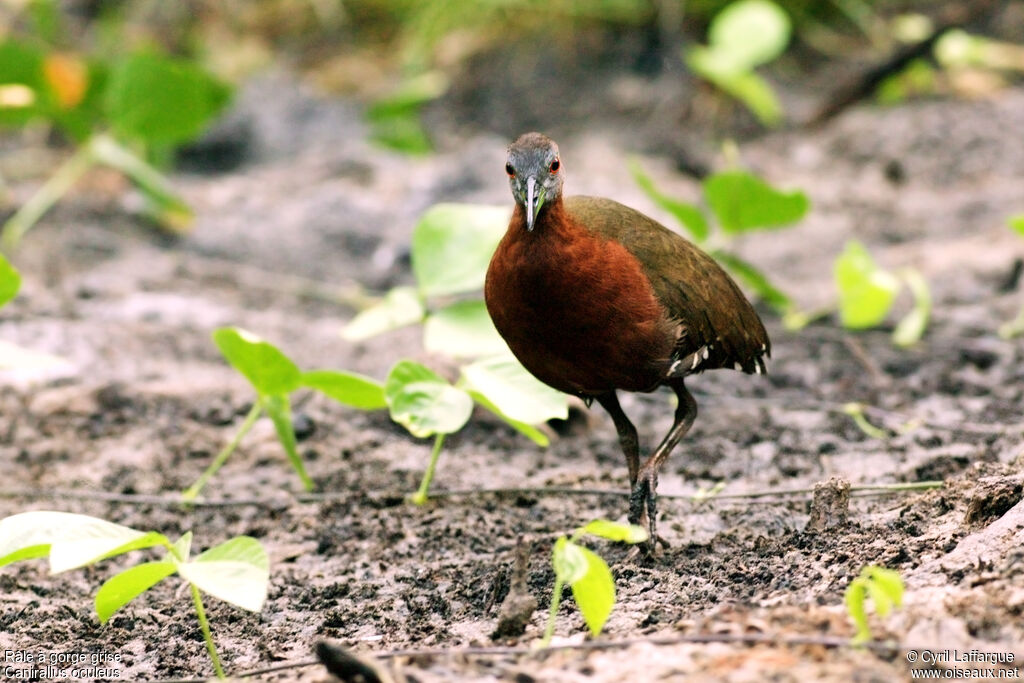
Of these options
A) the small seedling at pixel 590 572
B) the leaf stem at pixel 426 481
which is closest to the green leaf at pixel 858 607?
the small seedling at pixel 590 572

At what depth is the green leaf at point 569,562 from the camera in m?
2.15

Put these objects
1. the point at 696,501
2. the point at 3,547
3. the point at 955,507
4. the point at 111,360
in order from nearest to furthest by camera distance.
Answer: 1. the point at 3,547
2. the point at 955,507
3. the point at 696,501
4. the point at 111,360

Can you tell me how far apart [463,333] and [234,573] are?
4.97 feet

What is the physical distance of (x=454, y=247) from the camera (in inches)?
155

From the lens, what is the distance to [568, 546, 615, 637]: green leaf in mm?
2217

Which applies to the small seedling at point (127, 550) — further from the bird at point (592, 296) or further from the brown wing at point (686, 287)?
the brown wing at point (686, 287)

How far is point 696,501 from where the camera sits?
11.7ft

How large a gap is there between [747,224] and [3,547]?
133 inches

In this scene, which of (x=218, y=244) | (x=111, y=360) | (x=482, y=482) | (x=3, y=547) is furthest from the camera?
(x=218, y=244)

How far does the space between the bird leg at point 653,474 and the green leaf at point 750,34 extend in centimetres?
325

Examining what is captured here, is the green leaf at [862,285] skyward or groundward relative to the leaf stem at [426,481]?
skyward

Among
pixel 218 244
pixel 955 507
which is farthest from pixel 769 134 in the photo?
pixel 955 507

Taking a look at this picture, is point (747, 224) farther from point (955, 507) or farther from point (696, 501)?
point (955, 507)

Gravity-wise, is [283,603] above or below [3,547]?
below
